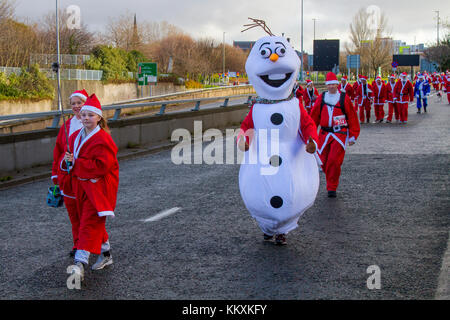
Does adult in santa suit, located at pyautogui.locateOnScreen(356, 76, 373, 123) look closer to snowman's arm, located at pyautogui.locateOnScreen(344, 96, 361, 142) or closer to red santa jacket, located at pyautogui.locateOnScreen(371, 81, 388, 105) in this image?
red santa jacket, located at pyautogui.locateOnScreen(371, 81, 388, 105)

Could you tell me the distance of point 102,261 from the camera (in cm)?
593

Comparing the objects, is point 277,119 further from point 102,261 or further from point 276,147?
point 102,261

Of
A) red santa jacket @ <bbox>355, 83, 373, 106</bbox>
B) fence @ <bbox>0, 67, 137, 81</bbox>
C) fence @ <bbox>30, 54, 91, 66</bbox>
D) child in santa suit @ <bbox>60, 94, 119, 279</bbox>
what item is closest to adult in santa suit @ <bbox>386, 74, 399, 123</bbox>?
red santa jacket @ <bbox>355, 83, 373, 106</bbox>

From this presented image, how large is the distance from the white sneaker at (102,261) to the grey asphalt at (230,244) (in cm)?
6

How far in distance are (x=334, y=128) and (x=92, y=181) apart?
496 centimetres

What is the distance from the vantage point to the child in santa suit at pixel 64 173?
19.7 ft

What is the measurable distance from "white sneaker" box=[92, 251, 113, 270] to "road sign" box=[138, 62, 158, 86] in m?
47.0

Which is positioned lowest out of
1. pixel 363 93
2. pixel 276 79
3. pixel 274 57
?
pixel 363 93

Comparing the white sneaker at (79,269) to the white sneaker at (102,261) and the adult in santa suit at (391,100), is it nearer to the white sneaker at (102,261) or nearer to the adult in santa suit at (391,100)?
the white sneaker at (102,261)

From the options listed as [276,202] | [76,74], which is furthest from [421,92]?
[76,74]

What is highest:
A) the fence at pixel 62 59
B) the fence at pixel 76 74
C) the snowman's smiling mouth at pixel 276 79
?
the fence at pixel 62 59

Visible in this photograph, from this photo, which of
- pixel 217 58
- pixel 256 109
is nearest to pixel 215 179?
Answer: pixel 256 109

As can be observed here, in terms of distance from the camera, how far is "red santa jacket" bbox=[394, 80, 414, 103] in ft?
78.6

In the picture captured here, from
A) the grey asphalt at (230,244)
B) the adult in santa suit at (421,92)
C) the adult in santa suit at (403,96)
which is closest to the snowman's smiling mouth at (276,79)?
the grey asphalt at (230,244)
